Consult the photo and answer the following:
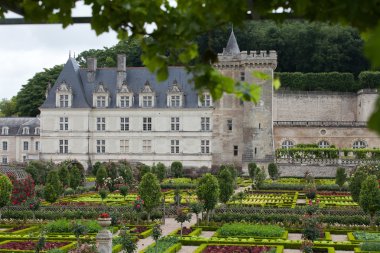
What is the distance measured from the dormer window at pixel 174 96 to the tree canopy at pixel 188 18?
43598 mm

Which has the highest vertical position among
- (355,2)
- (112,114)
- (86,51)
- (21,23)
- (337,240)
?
(86,51)

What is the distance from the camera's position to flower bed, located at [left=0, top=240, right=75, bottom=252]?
16639 millimetres

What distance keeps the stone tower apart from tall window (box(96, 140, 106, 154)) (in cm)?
913

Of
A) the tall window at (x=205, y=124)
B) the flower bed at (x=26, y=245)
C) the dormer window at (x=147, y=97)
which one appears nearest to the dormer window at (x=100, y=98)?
the dormer window at (x=147, y=97)

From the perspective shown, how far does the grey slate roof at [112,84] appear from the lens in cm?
4803

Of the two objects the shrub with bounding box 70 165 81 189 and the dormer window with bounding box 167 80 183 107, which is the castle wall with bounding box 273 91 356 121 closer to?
the dormer window with bounding box 167 80 183 107

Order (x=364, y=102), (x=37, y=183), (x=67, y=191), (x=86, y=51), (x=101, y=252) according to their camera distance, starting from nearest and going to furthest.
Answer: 1. (x=101, y=252)
2. (x=67, y=191)
3. (x=37, y=183)
4. (x=364, y=102)
5. (x=86, y=51)

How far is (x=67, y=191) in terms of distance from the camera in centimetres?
3328

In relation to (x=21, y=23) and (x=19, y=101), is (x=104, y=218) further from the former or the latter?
(x=19, y=101)

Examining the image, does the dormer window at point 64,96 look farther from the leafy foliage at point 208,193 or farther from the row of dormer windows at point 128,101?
the leafy foliage at point 208,193

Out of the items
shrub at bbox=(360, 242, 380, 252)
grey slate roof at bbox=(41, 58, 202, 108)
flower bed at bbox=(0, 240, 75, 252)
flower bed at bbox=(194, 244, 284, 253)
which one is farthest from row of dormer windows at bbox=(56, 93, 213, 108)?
shrub at bbox=(360, 242, 380, 252)

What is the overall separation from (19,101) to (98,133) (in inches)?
903

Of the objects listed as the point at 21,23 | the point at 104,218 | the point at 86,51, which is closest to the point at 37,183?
the point at 104,218

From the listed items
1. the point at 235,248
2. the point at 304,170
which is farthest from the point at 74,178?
the point at 304,170
